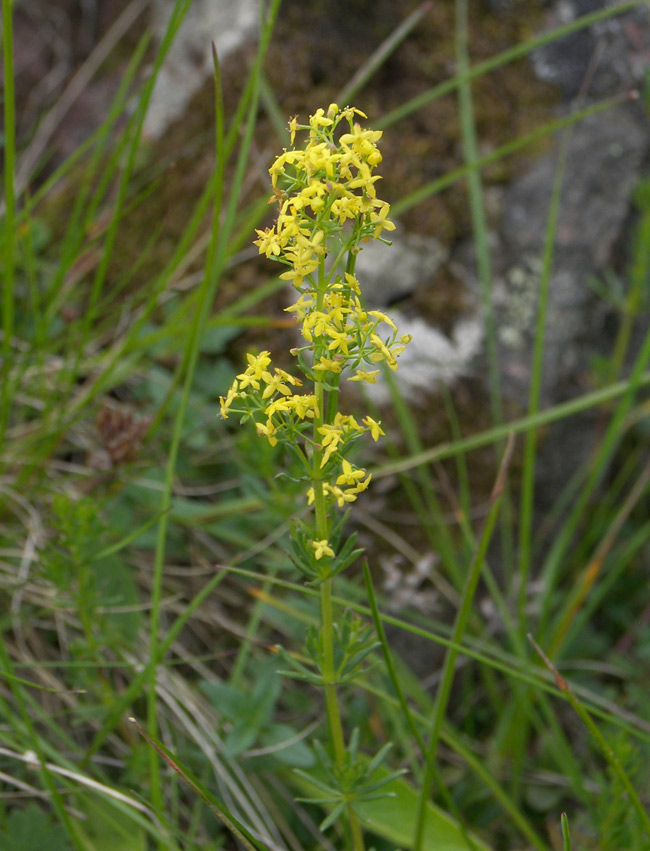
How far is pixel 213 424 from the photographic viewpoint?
83.8 inches

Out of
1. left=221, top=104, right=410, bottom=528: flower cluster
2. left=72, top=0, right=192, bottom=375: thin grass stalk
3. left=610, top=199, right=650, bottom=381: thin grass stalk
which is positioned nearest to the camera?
left=221, top=104, right=410, bottom=528: flower cluster

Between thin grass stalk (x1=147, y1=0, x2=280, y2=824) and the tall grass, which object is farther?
the tall grass

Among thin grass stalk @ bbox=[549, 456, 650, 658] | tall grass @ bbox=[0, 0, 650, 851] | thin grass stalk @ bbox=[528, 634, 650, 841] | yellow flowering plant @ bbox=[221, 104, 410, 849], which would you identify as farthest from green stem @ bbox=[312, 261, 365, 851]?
thin grass stalk @ bbox=[549, 456, 650, 658]

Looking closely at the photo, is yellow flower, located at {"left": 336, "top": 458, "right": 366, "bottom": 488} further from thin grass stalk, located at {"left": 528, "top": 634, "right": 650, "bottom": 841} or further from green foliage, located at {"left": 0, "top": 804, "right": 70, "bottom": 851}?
green foliage, located at {"left": 0, "top": 804, "right": 70, "bottom": 851}

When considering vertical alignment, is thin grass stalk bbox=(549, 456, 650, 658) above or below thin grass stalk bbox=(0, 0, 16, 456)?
below

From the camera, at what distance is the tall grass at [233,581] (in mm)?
1510

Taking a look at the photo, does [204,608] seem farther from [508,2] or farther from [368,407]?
[508,2]

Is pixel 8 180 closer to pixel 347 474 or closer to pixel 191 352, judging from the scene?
pixel 191 352

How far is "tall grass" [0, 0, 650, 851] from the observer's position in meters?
1.51

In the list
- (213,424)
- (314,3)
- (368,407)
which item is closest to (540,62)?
(314,3)

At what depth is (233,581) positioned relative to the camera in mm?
1984

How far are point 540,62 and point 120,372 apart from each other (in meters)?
1.75

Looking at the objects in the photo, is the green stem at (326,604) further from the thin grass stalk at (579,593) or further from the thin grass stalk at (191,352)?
the thin grass stalk at (579,593)

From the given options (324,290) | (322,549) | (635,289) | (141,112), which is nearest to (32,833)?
A: (322,549)
